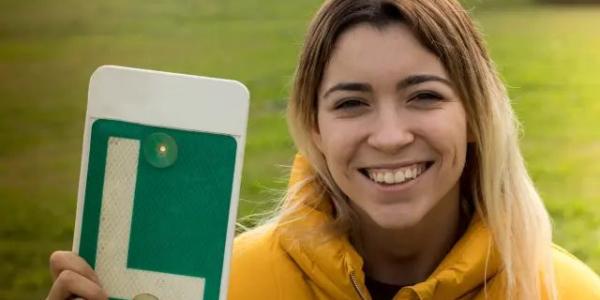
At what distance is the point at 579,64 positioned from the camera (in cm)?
429

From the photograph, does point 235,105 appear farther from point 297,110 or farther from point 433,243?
point 433,243

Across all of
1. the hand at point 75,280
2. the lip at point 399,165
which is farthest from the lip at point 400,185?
the hand at point 75,280

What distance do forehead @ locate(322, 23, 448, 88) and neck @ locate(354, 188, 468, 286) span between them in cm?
22

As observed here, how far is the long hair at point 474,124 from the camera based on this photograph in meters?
1.57

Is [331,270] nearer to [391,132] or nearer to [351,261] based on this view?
[351,261]

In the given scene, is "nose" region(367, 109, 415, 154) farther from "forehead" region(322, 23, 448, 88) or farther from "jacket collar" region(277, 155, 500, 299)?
"jacket collar" region(277, 155, 500, 299)

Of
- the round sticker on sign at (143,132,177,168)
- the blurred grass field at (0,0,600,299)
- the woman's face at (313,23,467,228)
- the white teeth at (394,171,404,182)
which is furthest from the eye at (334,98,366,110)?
the blurred grass field at (0,0,600,299)

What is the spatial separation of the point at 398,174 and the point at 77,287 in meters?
0.46

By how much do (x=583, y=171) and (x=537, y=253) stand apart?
2300 millimetres

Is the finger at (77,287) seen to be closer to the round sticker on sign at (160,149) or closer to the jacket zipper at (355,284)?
the round sticker on sign at (160,149)

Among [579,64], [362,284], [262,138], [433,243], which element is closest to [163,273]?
[362,284]

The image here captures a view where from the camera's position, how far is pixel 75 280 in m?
1.33

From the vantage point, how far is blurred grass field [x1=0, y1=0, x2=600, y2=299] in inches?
147

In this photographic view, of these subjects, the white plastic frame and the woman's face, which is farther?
the woman's face
